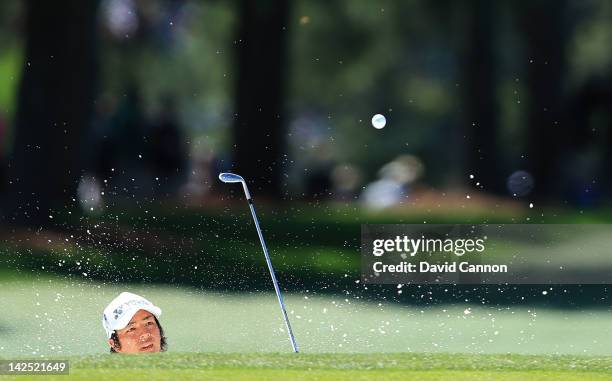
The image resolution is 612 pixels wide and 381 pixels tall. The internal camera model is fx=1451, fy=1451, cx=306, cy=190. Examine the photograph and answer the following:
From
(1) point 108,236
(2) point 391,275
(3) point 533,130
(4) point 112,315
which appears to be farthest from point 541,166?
(4) point 112,315

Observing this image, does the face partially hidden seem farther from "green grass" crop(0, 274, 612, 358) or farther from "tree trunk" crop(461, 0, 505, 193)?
"tree trunk" crop(461, 0, 505, 193)

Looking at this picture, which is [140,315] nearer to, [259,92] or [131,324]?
[131,324]

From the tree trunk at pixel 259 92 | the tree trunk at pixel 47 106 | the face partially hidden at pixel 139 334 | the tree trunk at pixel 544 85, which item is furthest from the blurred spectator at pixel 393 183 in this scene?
the face partially hidden at pixel 139 334

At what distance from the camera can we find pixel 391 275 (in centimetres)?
1137

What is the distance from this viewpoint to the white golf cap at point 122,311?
673 centimetres

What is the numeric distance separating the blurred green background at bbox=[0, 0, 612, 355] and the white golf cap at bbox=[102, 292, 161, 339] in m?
1.95

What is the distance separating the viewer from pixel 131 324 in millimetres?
6879

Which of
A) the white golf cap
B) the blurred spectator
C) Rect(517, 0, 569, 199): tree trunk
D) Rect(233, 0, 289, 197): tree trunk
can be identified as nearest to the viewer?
the white golf cap

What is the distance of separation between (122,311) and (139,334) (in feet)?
0.85

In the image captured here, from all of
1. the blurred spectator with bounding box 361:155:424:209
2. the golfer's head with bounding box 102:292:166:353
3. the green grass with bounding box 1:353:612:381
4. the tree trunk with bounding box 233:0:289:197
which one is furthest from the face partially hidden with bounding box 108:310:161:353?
the blurred spectator with bounding box 361:155:424:209

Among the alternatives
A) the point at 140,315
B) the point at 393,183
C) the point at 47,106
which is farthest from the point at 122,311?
the point at 393,183

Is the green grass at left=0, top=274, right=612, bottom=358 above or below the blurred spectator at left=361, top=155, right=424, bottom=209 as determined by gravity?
below

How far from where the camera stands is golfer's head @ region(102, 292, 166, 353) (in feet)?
22.2

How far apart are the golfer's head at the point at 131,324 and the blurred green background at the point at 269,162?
1840 mm
